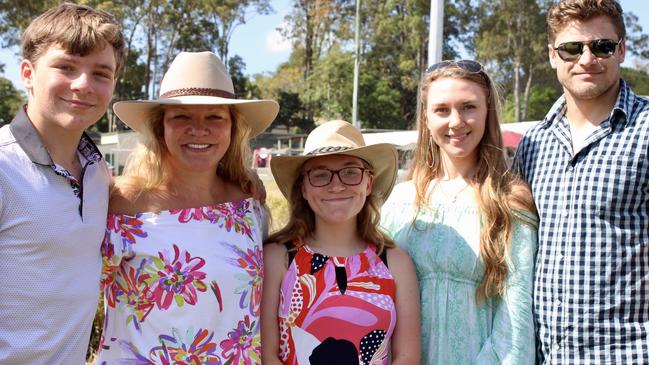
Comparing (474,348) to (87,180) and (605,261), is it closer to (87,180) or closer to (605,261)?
(605,261)

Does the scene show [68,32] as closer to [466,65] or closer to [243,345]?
[243,345]

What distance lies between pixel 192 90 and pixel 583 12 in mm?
1950

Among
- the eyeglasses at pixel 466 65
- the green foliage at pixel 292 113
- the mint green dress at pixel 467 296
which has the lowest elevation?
the mint green dress at pixel 467 296

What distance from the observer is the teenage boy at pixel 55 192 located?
2.21m

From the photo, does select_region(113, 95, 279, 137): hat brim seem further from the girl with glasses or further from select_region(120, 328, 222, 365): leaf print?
select_region(120, 328, 222, 365): leaf print

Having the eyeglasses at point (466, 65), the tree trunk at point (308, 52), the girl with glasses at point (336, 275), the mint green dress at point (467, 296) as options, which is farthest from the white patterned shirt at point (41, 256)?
the tree trunk at point (308, 52)

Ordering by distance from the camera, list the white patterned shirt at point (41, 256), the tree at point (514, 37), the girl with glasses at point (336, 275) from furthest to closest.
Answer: the tree at point (514, 37), the girl with glasses at point (336, 275), the white patterned shirt at point (41, 256)

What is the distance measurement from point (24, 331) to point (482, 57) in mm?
37387

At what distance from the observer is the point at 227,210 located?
2918mm

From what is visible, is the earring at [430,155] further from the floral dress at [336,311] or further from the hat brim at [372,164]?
the floral dress at [336,311]

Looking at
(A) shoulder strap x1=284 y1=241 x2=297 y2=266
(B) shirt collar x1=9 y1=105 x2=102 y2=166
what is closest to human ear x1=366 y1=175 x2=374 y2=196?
(A) shoulder strap x1=284 y1=241 x2=297 y2=266

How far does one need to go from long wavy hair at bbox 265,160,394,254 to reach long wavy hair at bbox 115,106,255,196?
254 millimetres

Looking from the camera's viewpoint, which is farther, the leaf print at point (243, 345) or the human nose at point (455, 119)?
the human nose at point (455, 119)

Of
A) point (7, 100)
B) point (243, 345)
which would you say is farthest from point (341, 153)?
point (7, 100)
